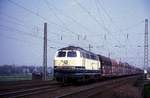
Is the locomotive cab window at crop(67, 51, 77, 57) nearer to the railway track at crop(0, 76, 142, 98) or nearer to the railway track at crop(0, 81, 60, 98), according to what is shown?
the railway track at crop(0, 76, 142, 98)

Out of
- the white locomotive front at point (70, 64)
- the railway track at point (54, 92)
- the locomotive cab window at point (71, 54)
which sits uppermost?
the locomotive cab window at point (71, 54)

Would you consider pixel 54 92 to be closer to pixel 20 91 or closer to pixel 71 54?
pixel 20 91

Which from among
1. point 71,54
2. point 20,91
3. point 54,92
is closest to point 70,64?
point 71,54

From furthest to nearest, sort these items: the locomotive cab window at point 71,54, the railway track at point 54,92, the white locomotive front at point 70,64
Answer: the locomotive cab window at point 71,54
the white locomotive front at point 70,64
the railway track at point 54,92

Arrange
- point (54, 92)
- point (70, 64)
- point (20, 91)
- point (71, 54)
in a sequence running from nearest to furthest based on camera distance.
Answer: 1. point (20, 91)
2. point (54, 92)
3. point (70, 64)
4. point (71, 54)

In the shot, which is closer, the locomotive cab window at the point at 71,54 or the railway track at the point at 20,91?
the railway track at the point at 20,91

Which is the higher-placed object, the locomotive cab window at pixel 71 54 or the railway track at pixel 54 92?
the locomotive cab window at pixel 71 54

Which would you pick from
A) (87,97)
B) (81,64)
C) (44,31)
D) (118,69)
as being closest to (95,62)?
(81,64)

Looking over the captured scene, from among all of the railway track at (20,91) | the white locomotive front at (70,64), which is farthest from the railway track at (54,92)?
the white locomotive front at (70,64)

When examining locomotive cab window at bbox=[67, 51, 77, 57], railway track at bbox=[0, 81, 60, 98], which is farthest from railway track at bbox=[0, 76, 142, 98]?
locomotive cab window at bbox=[67, 51, 77, 57]

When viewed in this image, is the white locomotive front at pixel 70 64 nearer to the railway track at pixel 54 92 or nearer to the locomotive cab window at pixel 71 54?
the locomotive cab window at pixel 71 54

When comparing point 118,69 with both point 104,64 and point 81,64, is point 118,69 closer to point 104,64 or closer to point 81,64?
point 104,64

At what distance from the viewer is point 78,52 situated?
26.8 m

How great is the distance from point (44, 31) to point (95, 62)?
32.2ft
